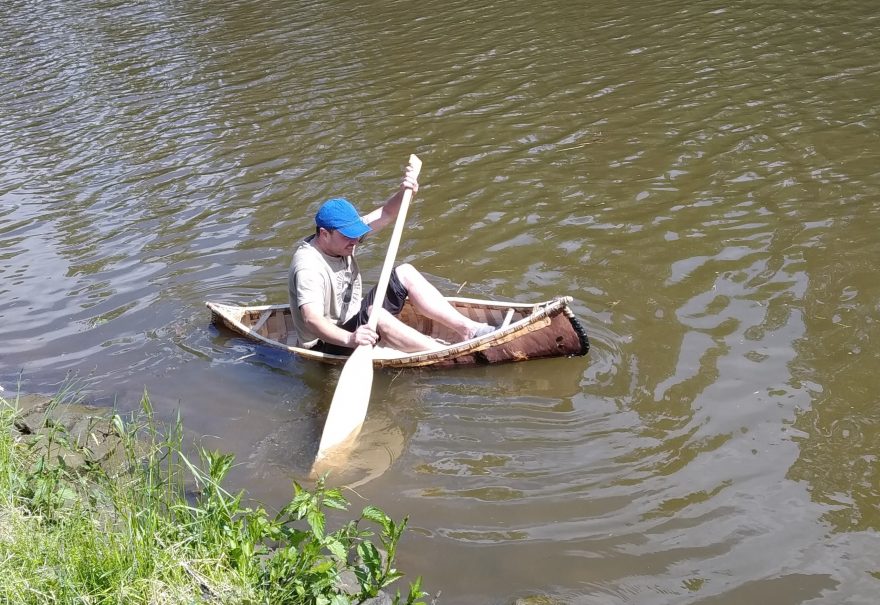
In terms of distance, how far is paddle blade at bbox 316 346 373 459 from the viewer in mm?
5934

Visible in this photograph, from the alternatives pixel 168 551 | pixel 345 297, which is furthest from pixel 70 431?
pixel 168 551

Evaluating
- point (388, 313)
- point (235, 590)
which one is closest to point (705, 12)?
point (388, 313)

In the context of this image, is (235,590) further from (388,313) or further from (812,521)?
(388,313)

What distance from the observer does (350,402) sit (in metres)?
6.08

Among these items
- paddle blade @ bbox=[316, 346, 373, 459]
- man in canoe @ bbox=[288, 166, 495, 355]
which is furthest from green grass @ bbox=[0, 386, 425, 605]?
man in canoe @ bbox=[288, 166, 495, 355]

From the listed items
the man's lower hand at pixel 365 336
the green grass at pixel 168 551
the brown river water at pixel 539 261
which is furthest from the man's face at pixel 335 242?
the green grass at pixel 168 551

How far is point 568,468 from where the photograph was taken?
17.7 feet

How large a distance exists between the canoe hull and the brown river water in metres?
0.14

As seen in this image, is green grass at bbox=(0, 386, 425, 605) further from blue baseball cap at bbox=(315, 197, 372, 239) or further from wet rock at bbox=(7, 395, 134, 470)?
blue baseball cap at bbox=(315, 197, 372, 239)

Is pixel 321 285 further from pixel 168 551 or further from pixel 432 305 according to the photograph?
pixel 168 551

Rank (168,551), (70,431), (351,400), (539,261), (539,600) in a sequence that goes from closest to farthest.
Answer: (168,551) < (539,600) < (70,431) < (351,400) < (539,261)

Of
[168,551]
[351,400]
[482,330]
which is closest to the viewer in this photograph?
[168,551]

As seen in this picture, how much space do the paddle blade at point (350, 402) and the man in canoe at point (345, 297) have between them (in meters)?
0.16

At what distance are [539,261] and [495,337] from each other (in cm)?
174
